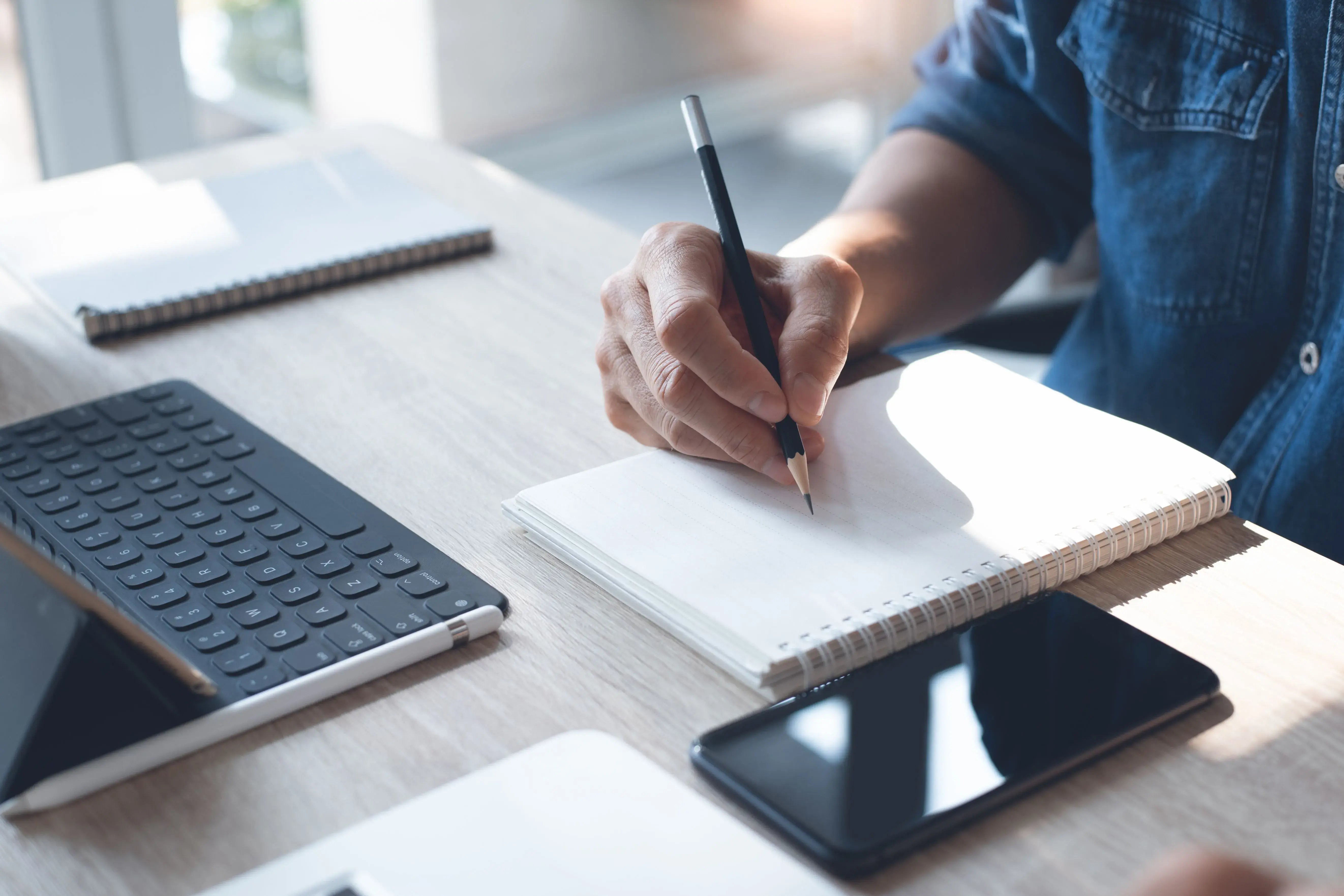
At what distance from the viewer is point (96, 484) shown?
0.66m

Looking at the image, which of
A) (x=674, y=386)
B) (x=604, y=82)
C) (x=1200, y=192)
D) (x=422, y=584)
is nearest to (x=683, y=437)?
(x=674, y=386)

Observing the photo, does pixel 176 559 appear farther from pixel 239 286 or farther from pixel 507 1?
pixel 507 1

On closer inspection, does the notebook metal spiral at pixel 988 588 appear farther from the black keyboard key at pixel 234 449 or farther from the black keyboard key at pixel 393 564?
the black keyboard key at pixel 234 449

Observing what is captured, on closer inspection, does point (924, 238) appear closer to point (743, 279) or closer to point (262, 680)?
point (743, 279)

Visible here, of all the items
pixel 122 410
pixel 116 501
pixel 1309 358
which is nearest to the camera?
pixel 116 501

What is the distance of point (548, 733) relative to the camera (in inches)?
19.4

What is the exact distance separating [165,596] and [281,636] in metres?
0.07

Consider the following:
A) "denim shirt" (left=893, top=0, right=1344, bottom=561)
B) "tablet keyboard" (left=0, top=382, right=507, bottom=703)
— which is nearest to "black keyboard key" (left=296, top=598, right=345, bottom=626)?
"tablet keyboard" (left=0, top=382, right=507, bottom=703)

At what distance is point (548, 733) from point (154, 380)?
17.6 inches

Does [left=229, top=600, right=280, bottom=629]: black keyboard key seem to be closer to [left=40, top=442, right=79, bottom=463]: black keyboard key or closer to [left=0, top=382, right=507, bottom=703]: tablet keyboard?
[left=0, top=382, right=507, bottom=703]: tablet keyboard

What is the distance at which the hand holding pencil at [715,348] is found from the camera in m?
0.64

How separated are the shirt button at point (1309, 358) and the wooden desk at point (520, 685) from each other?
1.04 feet

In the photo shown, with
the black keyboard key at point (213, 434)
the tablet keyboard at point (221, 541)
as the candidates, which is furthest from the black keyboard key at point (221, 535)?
the black keyboard key at point (213, 434)

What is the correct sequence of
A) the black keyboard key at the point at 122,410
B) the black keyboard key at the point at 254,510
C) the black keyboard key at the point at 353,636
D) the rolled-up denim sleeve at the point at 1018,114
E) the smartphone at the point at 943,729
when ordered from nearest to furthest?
the smartphone at the point at 943,729 → the black keyboard key at the point at 353,636 → the black keyboard key at the point at 254,510 → the black keyboard key at the point at 122,410 → the rolled-up denim sleeve at the point at 1018,114
